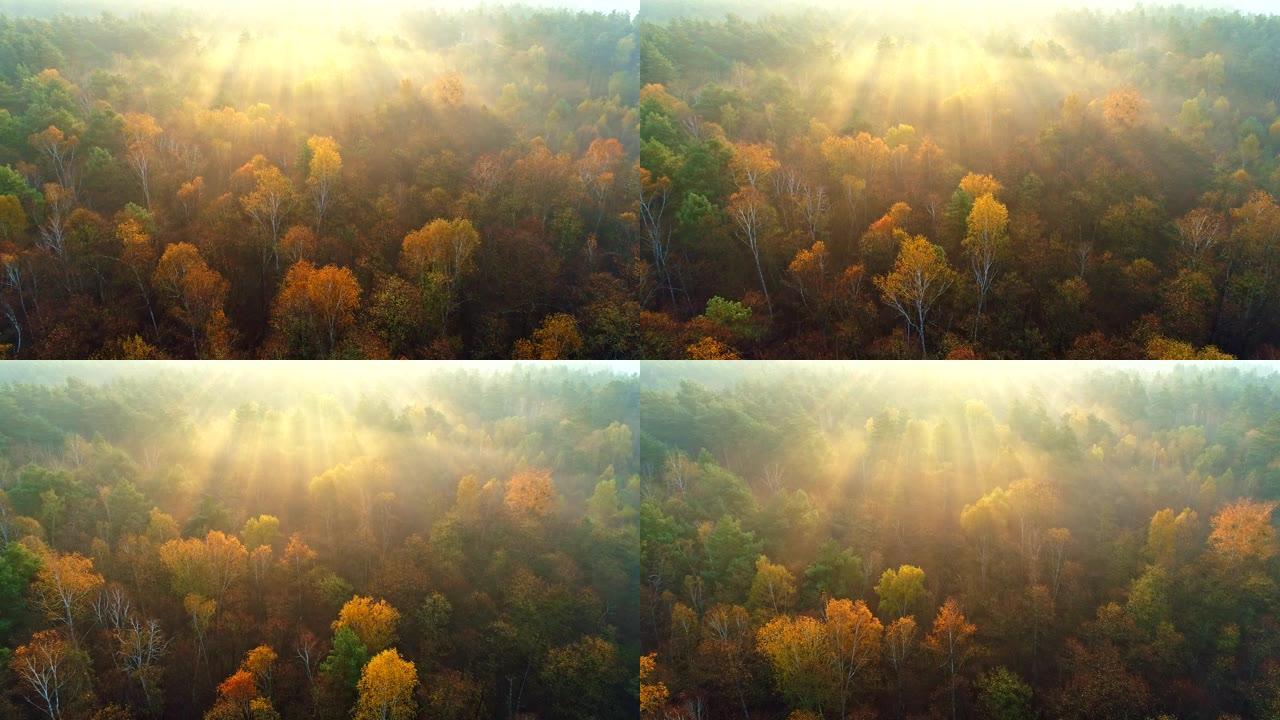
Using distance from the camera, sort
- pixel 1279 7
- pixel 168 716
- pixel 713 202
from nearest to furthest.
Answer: pixel 168 716 → pixel 713 202 → pixel 1279 7

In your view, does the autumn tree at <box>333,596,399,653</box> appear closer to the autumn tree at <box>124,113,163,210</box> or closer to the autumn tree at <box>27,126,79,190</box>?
the autumn tree at <box>124,113,163,210</box>

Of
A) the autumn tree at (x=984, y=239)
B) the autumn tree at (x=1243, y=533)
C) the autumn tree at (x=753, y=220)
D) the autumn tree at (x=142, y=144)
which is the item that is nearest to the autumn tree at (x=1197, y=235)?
the autumn tree at (x=984, y=239)

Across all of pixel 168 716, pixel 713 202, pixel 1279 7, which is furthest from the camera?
pixel 1279 7

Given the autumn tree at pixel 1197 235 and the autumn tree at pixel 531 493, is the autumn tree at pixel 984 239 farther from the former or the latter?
the autumn tree at pixel 531 493

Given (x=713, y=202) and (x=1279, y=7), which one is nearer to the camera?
(x=713, y=202)

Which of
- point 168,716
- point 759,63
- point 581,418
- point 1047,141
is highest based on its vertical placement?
point 759,63

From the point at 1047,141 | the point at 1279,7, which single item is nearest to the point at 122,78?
the point at 1047,141

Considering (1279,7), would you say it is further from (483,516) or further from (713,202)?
(483,516)
